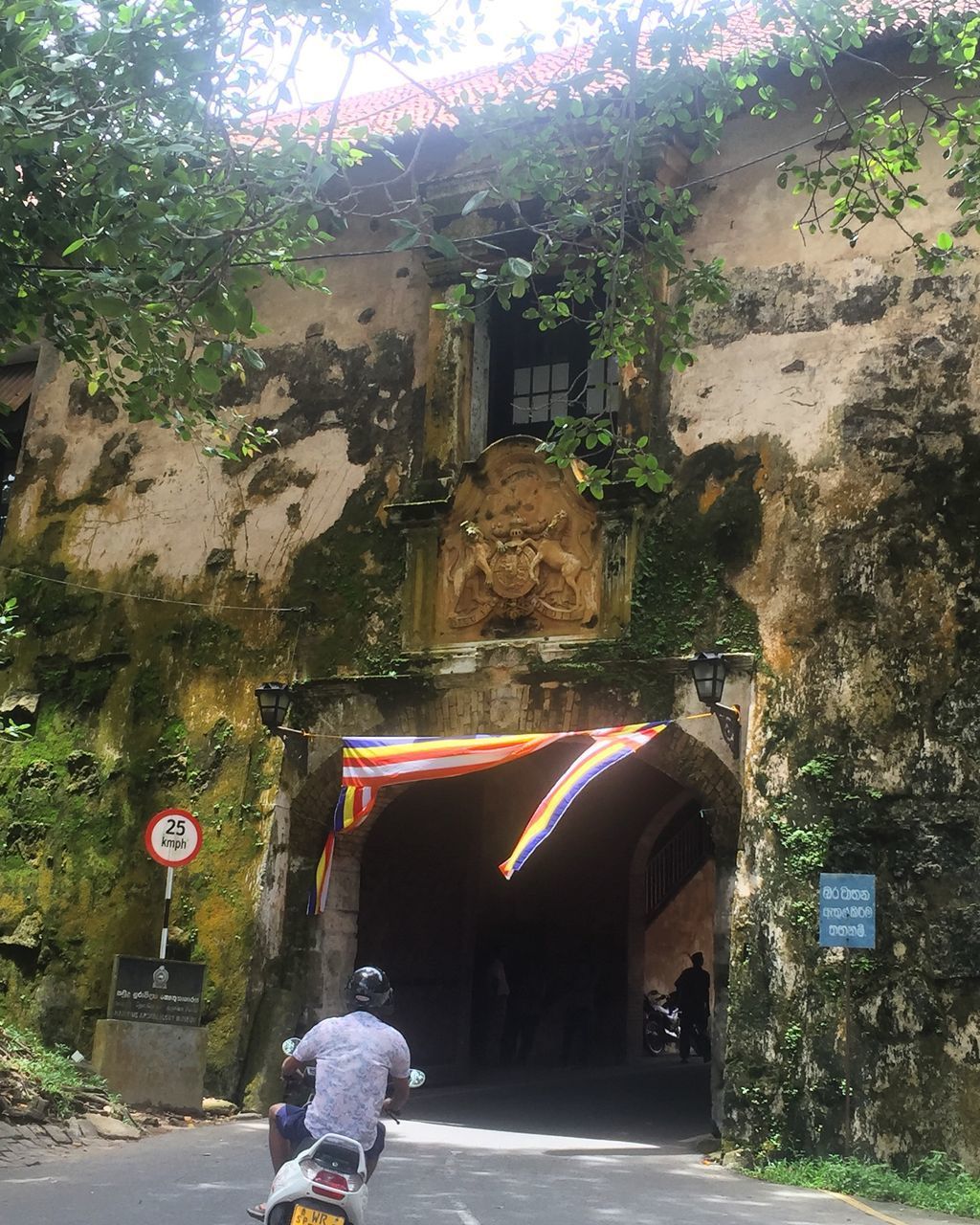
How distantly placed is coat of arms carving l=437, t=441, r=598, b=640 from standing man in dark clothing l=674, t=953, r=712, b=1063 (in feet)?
26.9

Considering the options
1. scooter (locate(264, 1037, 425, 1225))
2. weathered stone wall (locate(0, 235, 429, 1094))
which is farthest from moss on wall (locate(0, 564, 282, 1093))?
scooter (locate(264, 1037, 425, 1225))

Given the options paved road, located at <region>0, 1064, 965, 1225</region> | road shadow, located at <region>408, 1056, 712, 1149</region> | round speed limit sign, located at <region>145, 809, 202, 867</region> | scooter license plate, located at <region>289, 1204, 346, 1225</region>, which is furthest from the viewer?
road shadow, located at <region>408, 1056, 712, 1149</region>

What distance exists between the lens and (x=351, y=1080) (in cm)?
515

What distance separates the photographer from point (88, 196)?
7926mm

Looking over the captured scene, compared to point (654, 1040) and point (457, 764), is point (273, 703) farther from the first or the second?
point (654, 1040)

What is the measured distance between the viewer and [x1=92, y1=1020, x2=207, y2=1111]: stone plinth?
9.91m

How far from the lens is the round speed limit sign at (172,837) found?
10500 mm

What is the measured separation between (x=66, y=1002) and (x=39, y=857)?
4.23ft

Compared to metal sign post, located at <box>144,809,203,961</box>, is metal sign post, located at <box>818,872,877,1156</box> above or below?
below

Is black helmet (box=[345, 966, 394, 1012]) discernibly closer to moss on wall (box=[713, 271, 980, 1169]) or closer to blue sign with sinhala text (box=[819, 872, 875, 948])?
blue sign with sinhala text (box=[819, 872, 875, 948])

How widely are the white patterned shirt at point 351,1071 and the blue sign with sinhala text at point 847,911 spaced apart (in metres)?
4.36

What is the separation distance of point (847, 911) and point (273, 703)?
4733 millimetres

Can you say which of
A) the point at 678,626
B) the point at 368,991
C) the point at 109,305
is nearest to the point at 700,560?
the point at 678,626

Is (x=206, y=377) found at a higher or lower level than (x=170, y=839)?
higher
